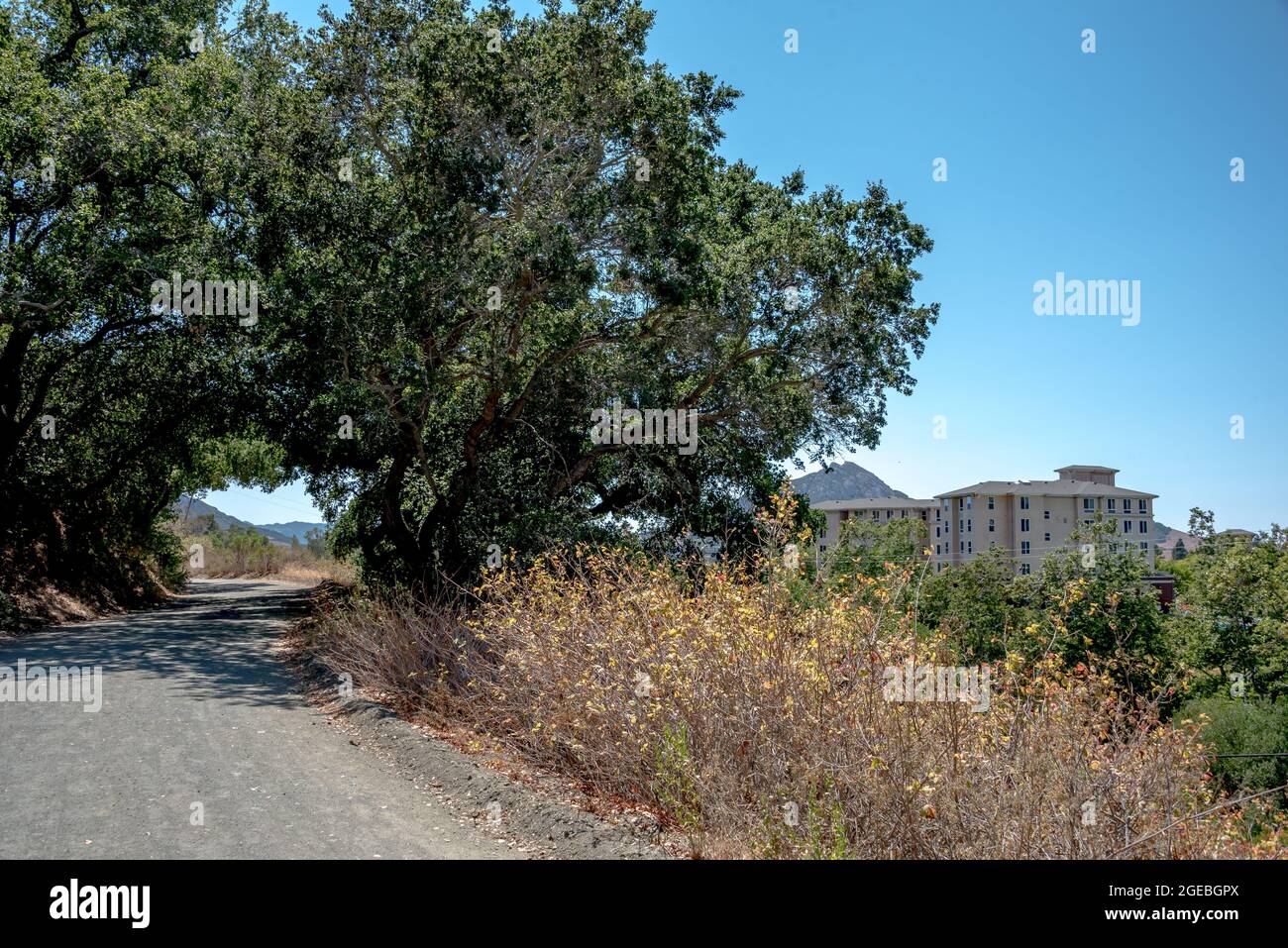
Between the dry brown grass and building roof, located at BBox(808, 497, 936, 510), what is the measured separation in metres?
72.8

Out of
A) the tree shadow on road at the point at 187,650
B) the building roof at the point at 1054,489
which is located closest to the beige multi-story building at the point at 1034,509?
the building roof at the point at 1054,489

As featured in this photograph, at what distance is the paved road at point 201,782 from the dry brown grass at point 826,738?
45.6 inches

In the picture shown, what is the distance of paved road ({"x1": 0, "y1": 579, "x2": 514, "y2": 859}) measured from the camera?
16.5 feet

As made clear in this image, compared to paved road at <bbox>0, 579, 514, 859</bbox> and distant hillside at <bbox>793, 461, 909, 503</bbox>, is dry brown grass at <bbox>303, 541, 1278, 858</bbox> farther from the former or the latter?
distant hillside at <bbox>793, 461, 909, 503</bbox>

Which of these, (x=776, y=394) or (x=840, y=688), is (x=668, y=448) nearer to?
(x=776, y=394)

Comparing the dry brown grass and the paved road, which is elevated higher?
the dry brown grass

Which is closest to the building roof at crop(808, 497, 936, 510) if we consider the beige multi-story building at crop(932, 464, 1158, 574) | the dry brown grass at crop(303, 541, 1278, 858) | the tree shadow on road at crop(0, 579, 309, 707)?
→ the beige multi-story building at crop(932, 464, 1158, 574)

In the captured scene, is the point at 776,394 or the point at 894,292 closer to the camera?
the point at 894,292

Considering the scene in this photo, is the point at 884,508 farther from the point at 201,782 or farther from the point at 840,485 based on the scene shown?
the point at 201,782

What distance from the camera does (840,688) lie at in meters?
5.08

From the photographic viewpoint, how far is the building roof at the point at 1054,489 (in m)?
61.3

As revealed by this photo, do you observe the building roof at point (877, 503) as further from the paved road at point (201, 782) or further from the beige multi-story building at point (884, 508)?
the paved road at point (201, 782)

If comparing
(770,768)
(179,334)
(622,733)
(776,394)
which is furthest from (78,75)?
(770,768)
